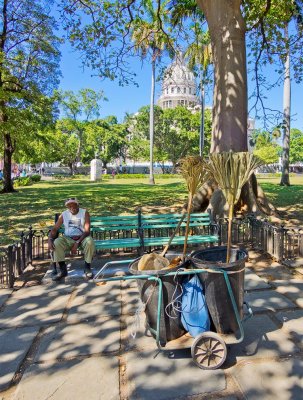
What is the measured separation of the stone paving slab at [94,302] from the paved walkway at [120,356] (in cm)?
1

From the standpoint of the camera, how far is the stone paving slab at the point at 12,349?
282 centimetres

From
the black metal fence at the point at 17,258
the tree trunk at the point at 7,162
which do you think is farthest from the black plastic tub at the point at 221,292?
the tree trunk at the point at 7,162

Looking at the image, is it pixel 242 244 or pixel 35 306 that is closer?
pixel 35 306

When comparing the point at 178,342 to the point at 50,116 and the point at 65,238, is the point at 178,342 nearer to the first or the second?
the point at 65,238

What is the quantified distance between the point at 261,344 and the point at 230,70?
Result: 7003 millimetres

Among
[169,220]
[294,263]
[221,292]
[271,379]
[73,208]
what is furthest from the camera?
[169,220]

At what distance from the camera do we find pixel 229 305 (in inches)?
116

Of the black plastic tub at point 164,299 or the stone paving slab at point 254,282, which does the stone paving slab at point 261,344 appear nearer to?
the black plastic tub at point 164,299

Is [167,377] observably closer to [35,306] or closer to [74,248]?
[35,306]


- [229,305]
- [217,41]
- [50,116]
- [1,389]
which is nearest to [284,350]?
[229,305]

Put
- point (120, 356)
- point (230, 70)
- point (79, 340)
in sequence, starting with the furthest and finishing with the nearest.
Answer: point (230, 70) < point (79, 340) < point (120, 356)

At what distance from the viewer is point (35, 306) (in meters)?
4.17

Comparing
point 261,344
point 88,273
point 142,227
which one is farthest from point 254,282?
point 88,273

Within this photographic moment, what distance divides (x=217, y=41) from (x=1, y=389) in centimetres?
846
